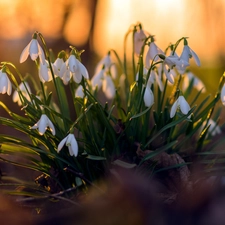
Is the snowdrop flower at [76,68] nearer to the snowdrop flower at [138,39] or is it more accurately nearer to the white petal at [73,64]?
the white petal at [73,64]

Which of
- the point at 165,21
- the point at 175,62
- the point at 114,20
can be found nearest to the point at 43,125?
the point at 175,62

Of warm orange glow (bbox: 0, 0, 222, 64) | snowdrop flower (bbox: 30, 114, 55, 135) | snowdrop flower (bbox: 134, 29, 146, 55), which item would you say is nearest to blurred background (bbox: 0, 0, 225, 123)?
warm orange glow (bbox: 0, 0, 222, 64)

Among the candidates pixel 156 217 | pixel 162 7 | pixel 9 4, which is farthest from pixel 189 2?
pixel 156 217

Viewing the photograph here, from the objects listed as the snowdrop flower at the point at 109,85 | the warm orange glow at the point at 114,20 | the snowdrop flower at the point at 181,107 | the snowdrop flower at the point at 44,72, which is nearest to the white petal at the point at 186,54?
the snowdrop flower at the point at 181,107

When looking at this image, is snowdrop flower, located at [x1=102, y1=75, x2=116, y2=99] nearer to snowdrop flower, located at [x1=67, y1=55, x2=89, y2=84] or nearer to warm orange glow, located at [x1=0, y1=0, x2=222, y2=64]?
snowdrop flower, located at [x1=67, y1=55, x2=89, y2=84]

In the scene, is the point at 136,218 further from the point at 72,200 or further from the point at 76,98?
the point at 76,98

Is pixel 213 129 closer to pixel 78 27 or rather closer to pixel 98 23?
pixel 78 27

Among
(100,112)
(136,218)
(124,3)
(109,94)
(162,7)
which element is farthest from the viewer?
(162,7)

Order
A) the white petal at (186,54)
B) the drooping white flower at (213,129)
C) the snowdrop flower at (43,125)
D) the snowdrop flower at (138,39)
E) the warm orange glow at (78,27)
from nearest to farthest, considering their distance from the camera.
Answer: the snowdrop flower at (43,125)
the white petal at (186,54)
the snowdrop flower at (138,39)
the drooping white flower at (213,129)
the warm orange glow at (78,27)

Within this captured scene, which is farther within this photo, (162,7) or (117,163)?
(162,7)
